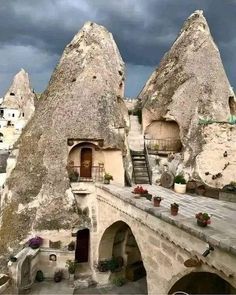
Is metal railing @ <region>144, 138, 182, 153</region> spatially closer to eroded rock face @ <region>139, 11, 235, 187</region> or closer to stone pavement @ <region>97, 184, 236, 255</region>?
eroded rock face @ <region>139, 11, 235, 187</region>

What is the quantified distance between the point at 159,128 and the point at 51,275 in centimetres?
1532

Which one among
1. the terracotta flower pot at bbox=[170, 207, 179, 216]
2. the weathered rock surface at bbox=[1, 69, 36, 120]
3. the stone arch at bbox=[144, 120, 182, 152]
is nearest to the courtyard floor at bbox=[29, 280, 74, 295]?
the terracotta flower pot at bbox=[170, 207, 179, 216]

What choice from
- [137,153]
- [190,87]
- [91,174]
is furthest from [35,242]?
[190,87]

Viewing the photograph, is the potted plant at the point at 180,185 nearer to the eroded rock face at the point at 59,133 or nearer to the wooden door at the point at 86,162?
the eroded rock face at the point at 59,133

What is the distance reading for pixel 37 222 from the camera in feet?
70.8

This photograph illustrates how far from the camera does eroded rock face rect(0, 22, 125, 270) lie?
21984mm

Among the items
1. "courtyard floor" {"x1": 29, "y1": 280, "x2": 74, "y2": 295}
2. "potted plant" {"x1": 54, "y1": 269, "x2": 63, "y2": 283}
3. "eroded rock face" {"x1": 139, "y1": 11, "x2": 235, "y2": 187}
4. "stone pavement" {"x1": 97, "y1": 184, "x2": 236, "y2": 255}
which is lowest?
"courtyard floor" {"x1": 29, "y1": 280, "x2": 74, "y2": 295}

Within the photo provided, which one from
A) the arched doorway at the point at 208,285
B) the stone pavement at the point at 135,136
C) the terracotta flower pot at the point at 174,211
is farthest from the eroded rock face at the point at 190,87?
the terracotta flower pot at the point at 174,211

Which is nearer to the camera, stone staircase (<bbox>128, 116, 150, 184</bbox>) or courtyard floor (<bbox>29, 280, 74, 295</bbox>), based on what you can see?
courtyard floor (<bbox>29, 280, 74, 295</bbox>)

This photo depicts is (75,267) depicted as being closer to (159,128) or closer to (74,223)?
(74,223)

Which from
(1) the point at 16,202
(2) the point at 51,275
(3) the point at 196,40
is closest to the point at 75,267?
(2) the point at 51,275

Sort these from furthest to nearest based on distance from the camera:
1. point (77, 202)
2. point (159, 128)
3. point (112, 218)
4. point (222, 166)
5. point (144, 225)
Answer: point (159, 128) → point (77, 202) → point (222, 166) → point (112, 218) → point (144, 225)

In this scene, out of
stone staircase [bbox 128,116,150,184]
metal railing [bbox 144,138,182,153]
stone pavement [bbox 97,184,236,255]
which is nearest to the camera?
stone pavement [bbox 97,184,236,255]

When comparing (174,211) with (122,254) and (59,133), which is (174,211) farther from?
(59,133)
